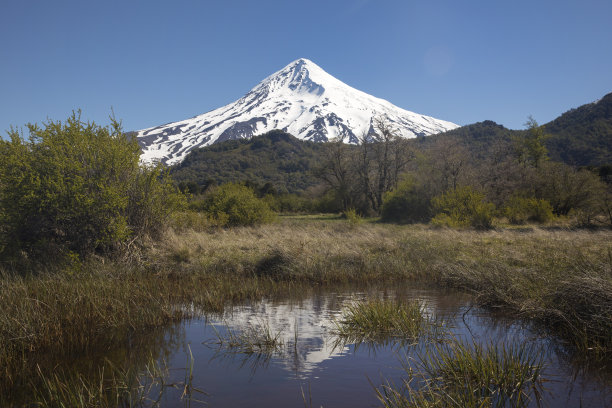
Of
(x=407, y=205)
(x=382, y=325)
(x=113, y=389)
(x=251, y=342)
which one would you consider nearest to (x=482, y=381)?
(x=382, y=325)

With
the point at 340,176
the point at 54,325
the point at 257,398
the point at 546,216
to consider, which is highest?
the point at 340,176

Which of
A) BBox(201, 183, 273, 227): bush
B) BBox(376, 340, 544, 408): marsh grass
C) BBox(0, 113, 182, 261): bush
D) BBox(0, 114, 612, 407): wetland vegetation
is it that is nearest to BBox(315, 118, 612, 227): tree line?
BBox(0, 114, 612, 407): wetland vegetation

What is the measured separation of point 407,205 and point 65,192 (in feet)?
91.7

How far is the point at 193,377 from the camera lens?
17.1 ft

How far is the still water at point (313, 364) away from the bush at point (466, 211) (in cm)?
1579

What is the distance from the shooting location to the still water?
14.9 feet

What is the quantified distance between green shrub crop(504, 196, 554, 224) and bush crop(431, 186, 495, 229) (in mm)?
3866

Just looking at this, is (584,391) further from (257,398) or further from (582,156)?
(582,156)

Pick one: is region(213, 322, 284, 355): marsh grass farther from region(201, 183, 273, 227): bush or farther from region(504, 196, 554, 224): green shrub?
region(504, 196, 554, 224): green shrub

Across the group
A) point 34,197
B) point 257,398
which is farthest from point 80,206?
point 257,398

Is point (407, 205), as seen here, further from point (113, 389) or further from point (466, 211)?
point (113, 389)

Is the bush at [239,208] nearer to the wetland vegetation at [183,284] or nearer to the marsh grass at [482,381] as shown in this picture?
the wetland vegetation at [183,284]

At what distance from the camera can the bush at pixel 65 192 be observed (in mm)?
10711

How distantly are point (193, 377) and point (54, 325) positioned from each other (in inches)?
112
